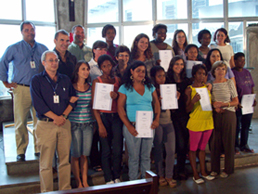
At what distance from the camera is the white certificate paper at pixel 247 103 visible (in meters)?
3.52

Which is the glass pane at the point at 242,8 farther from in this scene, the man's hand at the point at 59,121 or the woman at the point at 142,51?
the man's hand at the point at 59,121

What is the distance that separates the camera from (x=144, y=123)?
2561 millimetres

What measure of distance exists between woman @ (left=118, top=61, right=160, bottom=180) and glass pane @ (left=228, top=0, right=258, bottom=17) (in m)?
6.08

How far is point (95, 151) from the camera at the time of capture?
10.2 feet

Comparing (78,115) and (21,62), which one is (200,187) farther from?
(21,62)

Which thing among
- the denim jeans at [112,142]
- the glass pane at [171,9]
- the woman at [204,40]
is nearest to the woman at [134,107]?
the denim jeans at [112,142]

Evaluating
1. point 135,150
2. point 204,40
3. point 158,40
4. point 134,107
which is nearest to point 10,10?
point 158,40

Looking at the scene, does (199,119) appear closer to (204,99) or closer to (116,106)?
(204,99)

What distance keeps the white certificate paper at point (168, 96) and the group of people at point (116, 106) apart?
0.22ft

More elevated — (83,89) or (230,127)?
(83,89)

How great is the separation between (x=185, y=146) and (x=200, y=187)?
550mm

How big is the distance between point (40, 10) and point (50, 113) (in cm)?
518

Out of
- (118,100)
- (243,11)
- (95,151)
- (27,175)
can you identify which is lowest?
(27,175)

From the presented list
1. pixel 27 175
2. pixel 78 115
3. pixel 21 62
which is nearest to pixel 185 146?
pixel 78 115
